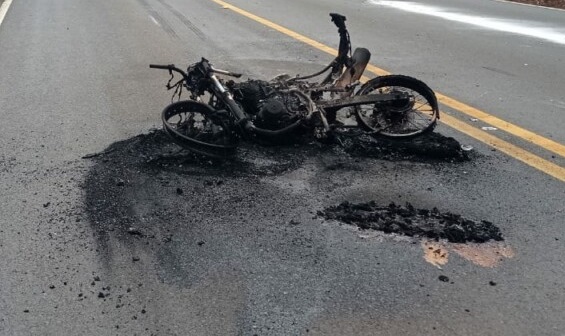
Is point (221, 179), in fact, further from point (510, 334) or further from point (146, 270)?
point (510, 334)

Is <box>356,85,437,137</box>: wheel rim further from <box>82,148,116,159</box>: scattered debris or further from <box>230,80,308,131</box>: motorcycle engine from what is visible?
<box>82,148,116,159</box>: scattered debris

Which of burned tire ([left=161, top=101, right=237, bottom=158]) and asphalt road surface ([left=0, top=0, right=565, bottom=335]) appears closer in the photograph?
asphalt road surface ([left=0, top=0, right=565, bottom=335])

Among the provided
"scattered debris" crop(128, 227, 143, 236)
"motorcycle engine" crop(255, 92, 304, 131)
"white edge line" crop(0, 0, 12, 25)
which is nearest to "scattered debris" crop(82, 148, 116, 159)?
"motorcycle engine" crop(255, 92, 304, 131)

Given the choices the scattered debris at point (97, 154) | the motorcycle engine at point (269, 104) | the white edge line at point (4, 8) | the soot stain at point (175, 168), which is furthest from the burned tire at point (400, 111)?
the white edge line at point (4, 8)

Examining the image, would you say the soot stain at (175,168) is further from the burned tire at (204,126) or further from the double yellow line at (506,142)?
the double yellow line at (506,142)

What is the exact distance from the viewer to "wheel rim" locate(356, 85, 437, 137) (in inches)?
223

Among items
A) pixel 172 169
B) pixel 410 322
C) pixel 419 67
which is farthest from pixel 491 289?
pixel 419 67

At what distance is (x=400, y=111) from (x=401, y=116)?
57mm

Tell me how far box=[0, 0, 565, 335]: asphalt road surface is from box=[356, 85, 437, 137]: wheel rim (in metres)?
0.32

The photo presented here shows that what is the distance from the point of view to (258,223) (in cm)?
437

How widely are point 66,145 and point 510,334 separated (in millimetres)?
4230

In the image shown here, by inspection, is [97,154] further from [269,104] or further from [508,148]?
[508,148]

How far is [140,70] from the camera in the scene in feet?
28.2

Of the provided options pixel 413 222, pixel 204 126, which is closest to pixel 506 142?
pixel 413 222
